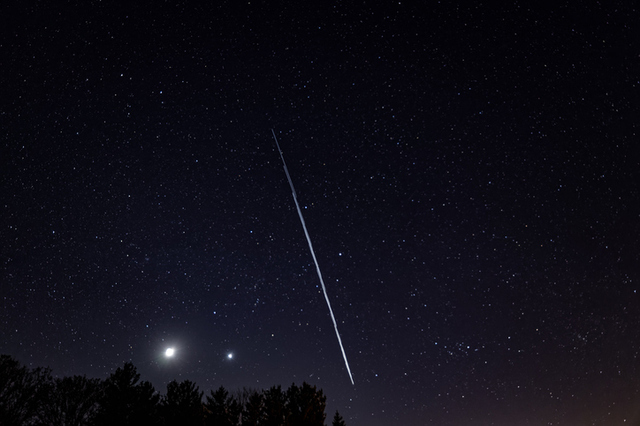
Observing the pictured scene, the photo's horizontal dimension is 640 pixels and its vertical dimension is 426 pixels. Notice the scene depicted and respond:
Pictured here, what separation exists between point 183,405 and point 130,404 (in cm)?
315

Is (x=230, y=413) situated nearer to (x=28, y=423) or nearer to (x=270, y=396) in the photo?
(x=270, y=396)

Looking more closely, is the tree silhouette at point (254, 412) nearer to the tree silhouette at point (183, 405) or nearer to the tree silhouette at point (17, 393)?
the tree silhouette at point (183, 405)

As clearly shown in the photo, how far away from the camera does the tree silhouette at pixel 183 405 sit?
76.0 feet

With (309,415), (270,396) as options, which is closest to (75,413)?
(270,396)

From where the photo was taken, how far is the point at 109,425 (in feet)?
70.0

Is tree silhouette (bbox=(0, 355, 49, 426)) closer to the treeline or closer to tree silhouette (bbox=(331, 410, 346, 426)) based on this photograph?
the treeline

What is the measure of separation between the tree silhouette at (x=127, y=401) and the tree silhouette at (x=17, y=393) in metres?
3.43

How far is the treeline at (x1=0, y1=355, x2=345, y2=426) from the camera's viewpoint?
20173 millimetres

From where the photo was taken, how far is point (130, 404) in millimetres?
22672

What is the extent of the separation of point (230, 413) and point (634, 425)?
25872 centimetres

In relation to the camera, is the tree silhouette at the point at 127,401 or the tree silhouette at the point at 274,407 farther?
the tree silhouette at the point at 127,401

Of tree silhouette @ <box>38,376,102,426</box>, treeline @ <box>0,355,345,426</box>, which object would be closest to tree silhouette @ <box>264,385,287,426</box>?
treeline @ <box>0,355,345,426</box>

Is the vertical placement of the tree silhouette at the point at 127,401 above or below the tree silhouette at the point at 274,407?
above

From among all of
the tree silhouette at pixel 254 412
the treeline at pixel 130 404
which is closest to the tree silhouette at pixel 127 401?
the treeline at pixel 130 404
